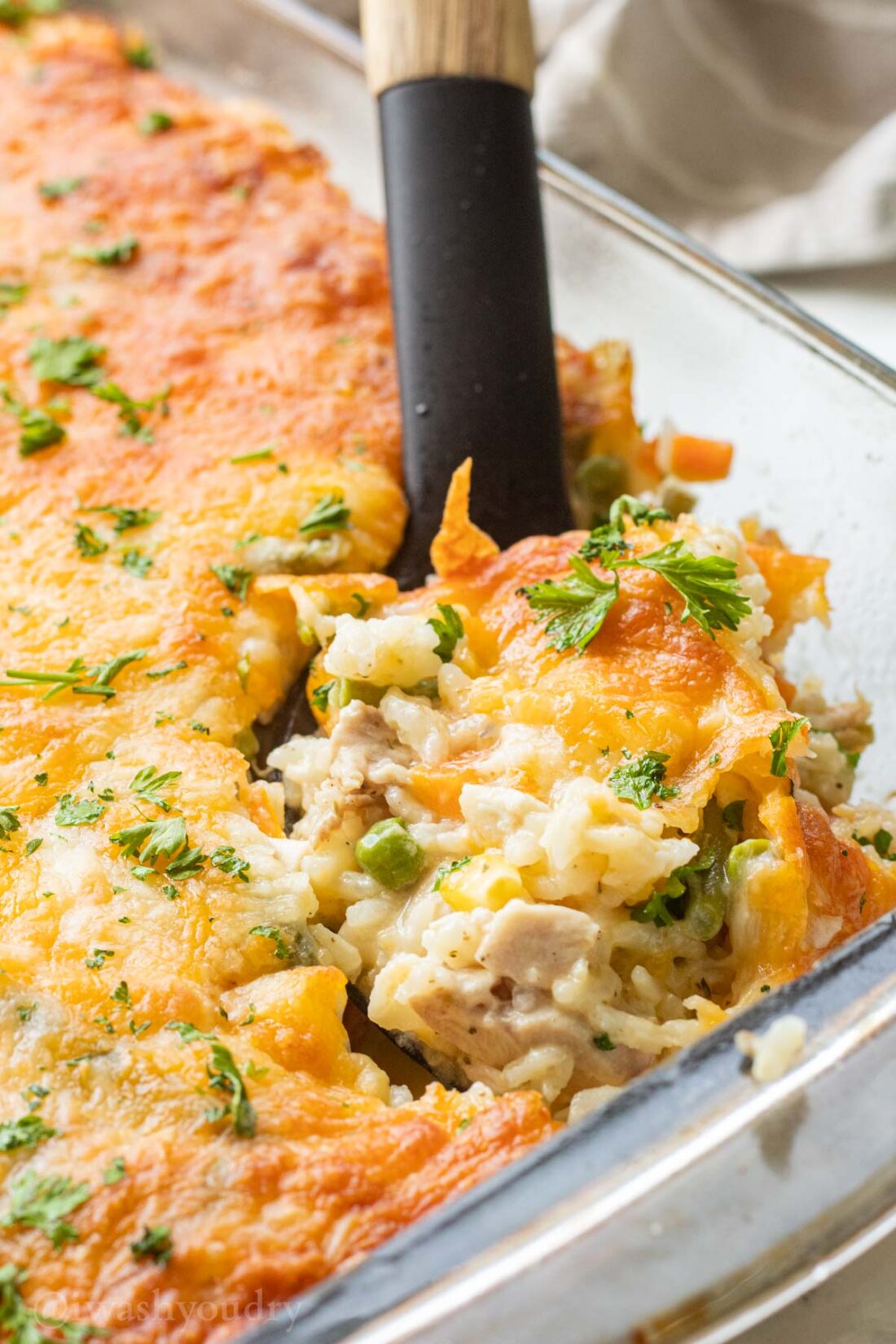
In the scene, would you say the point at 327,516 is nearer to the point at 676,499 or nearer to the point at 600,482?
the point at 600,482

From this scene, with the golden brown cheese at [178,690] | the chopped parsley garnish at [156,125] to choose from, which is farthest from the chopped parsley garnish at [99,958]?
the chopped parsley garnish at [156,125]

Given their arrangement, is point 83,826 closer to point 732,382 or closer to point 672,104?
point 732,382

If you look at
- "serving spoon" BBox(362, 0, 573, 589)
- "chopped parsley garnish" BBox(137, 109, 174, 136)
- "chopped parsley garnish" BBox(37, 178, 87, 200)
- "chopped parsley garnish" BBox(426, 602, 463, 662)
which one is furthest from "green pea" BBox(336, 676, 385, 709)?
"chopped parsley garnish" BBox(137, 109, 174, 136)

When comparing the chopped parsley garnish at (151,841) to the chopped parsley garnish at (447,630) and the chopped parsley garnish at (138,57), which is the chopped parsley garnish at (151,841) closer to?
the chopped parsley garnish at (447,630)

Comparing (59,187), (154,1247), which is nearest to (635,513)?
(154,1247)

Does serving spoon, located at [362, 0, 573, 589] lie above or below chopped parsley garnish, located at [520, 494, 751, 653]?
above

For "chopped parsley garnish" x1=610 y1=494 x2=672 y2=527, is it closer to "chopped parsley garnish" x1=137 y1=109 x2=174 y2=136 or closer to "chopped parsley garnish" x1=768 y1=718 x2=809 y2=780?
"chopped parsley garnish" x1=768 y1=718 x2=809 y2=780

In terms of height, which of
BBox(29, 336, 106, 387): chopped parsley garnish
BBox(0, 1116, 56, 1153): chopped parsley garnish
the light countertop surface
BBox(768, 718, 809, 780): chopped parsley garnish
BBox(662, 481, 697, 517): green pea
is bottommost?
the light countertop surface

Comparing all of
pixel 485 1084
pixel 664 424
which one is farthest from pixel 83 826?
pixel 664 424
